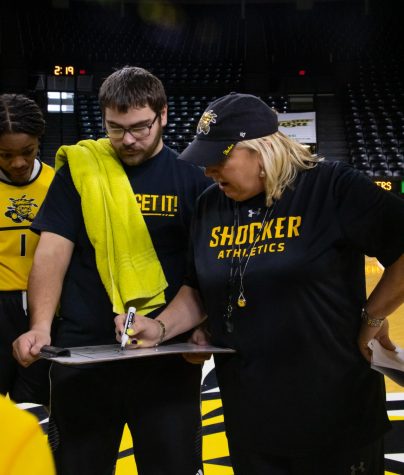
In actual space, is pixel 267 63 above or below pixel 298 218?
above

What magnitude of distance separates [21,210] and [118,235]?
0.62 meters

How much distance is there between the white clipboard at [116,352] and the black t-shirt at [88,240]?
0.51 ft

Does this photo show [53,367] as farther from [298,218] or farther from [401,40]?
[401,40]

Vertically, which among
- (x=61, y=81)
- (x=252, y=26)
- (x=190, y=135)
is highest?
(x=252, y=26)

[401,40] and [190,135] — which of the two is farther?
[401,40]

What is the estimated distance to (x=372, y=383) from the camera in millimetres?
1797

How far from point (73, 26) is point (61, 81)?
3204mm

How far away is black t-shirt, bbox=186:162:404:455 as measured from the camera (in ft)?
5.52

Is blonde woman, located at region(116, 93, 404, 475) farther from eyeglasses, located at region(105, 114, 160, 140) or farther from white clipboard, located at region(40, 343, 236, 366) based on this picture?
eyeglasses, located at region(105, 114, 160, 140)

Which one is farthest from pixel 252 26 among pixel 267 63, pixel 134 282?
pixel 134 282

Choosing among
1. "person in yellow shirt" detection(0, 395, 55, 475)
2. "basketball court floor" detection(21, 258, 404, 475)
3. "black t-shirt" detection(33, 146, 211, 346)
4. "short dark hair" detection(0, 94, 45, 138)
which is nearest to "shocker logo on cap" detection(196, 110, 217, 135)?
"black t-shirt" detection(33, 146, 211, 346)

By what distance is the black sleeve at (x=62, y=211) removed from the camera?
207 cm

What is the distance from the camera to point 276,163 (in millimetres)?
1744

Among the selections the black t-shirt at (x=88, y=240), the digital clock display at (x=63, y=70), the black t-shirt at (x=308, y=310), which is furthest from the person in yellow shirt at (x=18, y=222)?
the digital clock display at (x=63, y=70)
